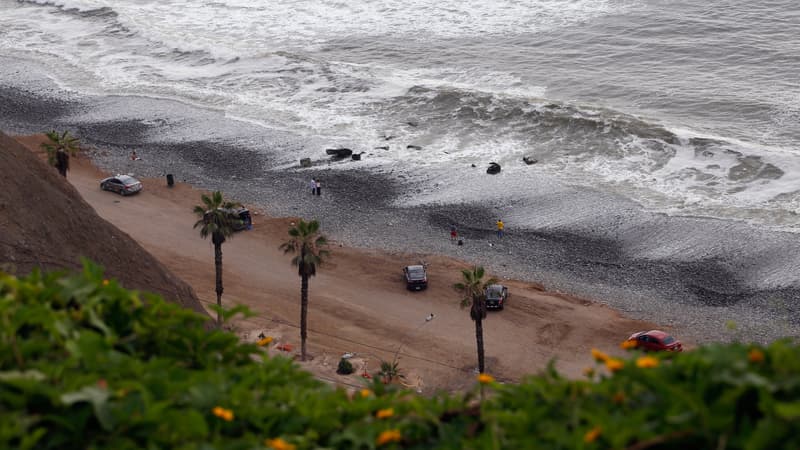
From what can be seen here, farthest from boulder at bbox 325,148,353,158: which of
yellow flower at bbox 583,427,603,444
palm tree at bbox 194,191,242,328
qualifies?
yellow flower at bbox 583,427,603,444

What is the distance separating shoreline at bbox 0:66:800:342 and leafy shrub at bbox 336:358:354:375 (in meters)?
11.1

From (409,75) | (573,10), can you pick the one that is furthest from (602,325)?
(573,10)

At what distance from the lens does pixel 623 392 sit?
866 centimetres

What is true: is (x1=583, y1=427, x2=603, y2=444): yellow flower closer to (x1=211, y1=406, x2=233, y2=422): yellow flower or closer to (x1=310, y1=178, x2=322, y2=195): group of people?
(x1=211, y1=406, x2=233, y2=422): yellow flower

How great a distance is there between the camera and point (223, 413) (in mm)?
8758

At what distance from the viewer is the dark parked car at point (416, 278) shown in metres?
37.4

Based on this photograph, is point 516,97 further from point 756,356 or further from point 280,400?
point 756,356

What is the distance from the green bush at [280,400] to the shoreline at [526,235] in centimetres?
2687

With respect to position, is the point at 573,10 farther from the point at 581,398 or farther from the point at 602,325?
the point at 581,398

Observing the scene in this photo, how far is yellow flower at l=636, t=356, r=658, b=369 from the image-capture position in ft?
28.0

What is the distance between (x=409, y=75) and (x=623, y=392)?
61932 mm

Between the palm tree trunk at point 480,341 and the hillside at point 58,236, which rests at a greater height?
the hillside at point 58,236

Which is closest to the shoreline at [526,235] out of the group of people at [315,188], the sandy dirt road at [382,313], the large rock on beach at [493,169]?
the group of people at [315,188]

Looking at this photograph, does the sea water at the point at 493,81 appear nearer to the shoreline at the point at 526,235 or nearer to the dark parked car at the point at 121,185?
the shoreline at the point at 526,235
